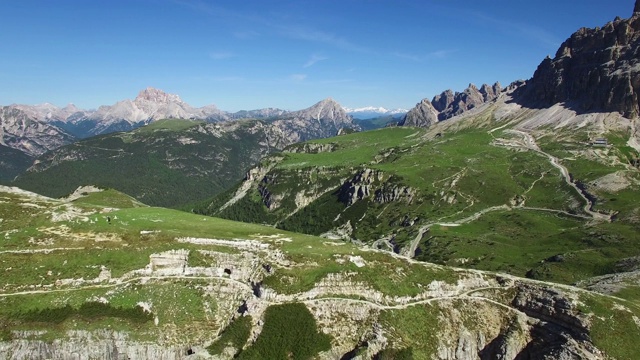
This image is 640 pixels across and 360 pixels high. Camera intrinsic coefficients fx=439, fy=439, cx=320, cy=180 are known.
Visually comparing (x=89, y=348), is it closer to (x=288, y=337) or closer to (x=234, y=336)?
(x=234, y=336)

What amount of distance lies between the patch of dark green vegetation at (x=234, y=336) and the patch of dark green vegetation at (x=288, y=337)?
232 centimetres

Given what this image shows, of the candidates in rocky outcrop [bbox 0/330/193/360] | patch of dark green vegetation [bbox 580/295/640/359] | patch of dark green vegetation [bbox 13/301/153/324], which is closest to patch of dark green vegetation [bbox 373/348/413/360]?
patch of dark green vegetation [bbox 580/295/640/359]

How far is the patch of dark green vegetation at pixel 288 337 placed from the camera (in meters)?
81.6

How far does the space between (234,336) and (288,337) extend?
10695 millimetres

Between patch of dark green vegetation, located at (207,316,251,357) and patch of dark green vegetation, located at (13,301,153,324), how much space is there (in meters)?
14.2

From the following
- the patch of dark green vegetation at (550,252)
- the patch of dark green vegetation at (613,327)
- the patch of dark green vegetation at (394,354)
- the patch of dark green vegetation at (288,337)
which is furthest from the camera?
the patch of dark green vegetation at (550,252)

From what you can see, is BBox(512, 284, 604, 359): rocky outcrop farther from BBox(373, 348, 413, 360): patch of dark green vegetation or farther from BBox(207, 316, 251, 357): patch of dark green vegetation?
BBox(207, 316, 251, 357): patch of dark green vegetation

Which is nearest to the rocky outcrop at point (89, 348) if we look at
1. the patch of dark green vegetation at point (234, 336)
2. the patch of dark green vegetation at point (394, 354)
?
the patch of dark green vegetation at point (234, 336)

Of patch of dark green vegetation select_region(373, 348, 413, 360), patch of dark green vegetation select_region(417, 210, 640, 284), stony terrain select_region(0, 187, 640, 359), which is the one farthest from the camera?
patch of dark green vegetation select_region(417, 210, 640, 284)

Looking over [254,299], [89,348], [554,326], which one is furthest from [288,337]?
[554,326]

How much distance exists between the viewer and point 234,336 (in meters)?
85.2

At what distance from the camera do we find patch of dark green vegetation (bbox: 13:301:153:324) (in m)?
81.6

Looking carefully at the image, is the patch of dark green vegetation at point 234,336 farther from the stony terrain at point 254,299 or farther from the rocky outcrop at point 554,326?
the rocky outcrop at point 554,326

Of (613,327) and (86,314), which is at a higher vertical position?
(86,314)
